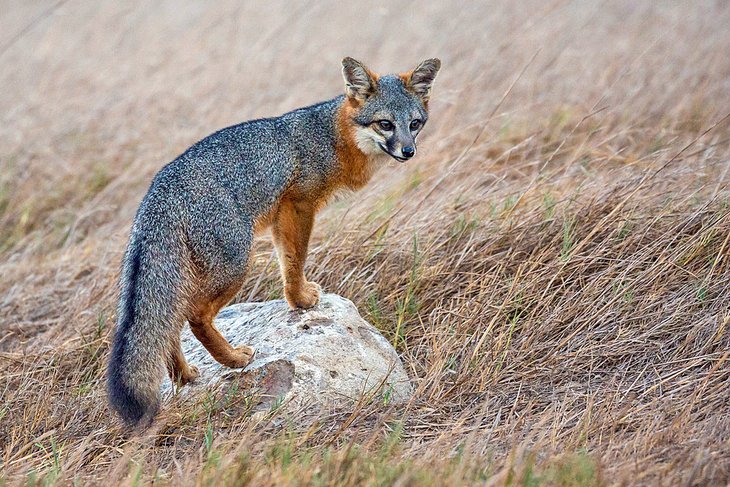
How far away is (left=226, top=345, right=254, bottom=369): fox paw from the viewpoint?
12.6 ft

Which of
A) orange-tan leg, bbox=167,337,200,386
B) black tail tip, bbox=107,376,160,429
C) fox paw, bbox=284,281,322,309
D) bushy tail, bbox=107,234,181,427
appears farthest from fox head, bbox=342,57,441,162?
black tail tip, bbox=107,376,160,429

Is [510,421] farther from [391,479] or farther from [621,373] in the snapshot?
[391,479]

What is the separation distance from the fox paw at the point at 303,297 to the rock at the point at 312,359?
0.04m

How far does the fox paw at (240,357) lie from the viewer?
12.6 feet

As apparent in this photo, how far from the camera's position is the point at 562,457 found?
2.92 meters

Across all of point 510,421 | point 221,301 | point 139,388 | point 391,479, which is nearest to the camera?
point 391,479

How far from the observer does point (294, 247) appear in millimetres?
4234

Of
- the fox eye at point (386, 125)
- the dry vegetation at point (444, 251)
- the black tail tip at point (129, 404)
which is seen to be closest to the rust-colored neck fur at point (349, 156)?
the fox eye at point (386, 125)

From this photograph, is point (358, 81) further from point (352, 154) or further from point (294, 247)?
point (294, 247)

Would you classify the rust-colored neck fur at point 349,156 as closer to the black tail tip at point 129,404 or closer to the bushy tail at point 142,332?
the bushy tail at point 142,332

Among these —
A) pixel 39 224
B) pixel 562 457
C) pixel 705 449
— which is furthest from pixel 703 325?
pixel 39 224

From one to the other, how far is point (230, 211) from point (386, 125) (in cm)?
104

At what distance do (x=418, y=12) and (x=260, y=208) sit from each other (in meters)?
5.81

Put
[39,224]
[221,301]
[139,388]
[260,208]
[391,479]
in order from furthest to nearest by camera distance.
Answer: [39,224] → [260,208] → [221,301] → [139,388] → [391,479]
